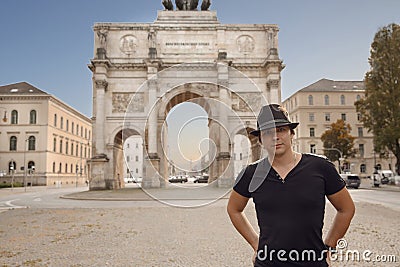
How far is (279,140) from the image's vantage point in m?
3.10

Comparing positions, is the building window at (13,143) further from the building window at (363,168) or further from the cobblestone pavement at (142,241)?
the building window at (363,168)

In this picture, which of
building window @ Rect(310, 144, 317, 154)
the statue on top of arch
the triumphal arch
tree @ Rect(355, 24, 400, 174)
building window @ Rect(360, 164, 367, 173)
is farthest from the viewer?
building window @ Rect(310, 144, 317, 154)

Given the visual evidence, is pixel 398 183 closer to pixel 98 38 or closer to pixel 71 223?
pixel 98 38

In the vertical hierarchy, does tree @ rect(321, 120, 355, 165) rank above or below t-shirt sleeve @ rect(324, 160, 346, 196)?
above

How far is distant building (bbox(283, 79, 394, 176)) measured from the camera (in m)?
85.3

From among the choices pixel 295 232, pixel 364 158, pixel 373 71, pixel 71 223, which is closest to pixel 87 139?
pixel 364 158

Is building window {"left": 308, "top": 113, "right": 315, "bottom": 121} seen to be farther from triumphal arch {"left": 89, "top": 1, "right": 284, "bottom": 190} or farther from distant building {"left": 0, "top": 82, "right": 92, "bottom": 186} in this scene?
distant building {"left": 0, "top": 82, "right": 92, "bottom": 186}

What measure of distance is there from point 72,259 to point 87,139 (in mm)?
90055

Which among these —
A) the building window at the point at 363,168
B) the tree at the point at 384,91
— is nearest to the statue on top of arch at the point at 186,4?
the tree at the point at 384,91

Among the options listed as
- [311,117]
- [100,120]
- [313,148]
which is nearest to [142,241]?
[100,120]

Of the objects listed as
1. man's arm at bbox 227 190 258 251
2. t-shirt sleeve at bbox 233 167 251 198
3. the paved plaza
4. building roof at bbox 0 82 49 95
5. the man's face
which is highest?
building roof at bbox 0 82 49 95

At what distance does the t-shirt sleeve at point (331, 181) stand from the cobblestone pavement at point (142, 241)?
4935 mm

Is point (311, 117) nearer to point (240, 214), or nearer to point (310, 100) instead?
point (310, 100)

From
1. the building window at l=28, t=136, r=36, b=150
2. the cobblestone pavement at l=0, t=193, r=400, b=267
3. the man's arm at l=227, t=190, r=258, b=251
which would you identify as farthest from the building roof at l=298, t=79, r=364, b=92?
the man's arm at l=227, t=190, r=258, b=251
